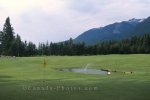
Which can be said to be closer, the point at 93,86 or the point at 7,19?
the point at 93,86

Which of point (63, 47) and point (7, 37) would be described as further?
point (63, 47)

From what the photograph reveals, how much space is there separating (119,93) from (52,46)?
15004 cm

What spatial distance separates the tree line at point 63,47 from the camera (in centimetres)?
14200

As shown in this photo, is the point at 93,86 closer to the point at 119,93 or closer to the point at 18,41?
the point at 119,93

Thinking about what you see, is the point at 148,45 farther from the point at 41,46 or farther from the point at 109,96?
the point at 109,96

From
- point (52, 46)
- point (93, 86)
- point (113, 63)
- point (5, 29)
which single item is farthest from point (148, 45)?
point (93, 86)

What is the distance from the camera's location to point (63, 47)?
6407 inches

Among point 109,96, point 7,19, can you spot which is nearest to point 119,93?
point 109,96

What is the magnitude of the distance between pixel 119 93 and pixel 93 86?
2.59 meters

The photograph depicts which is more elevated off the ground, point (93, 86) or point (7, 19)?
point (7, 19)

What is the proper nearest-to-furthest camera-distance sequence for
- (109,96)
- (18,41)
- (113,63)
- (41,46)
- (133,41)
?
1. (109,96)
2. (113,63)
3. (18,41)
4. (133,41)
5. (41,46)

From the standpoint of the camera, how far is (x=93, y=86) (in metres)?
20.8

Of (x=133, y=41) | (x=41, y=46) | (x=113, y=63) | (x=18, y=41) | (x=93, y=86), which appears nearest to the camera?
(x=93, y=86)

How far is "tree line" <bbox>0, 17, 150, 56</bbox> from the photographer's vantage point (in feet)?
466
